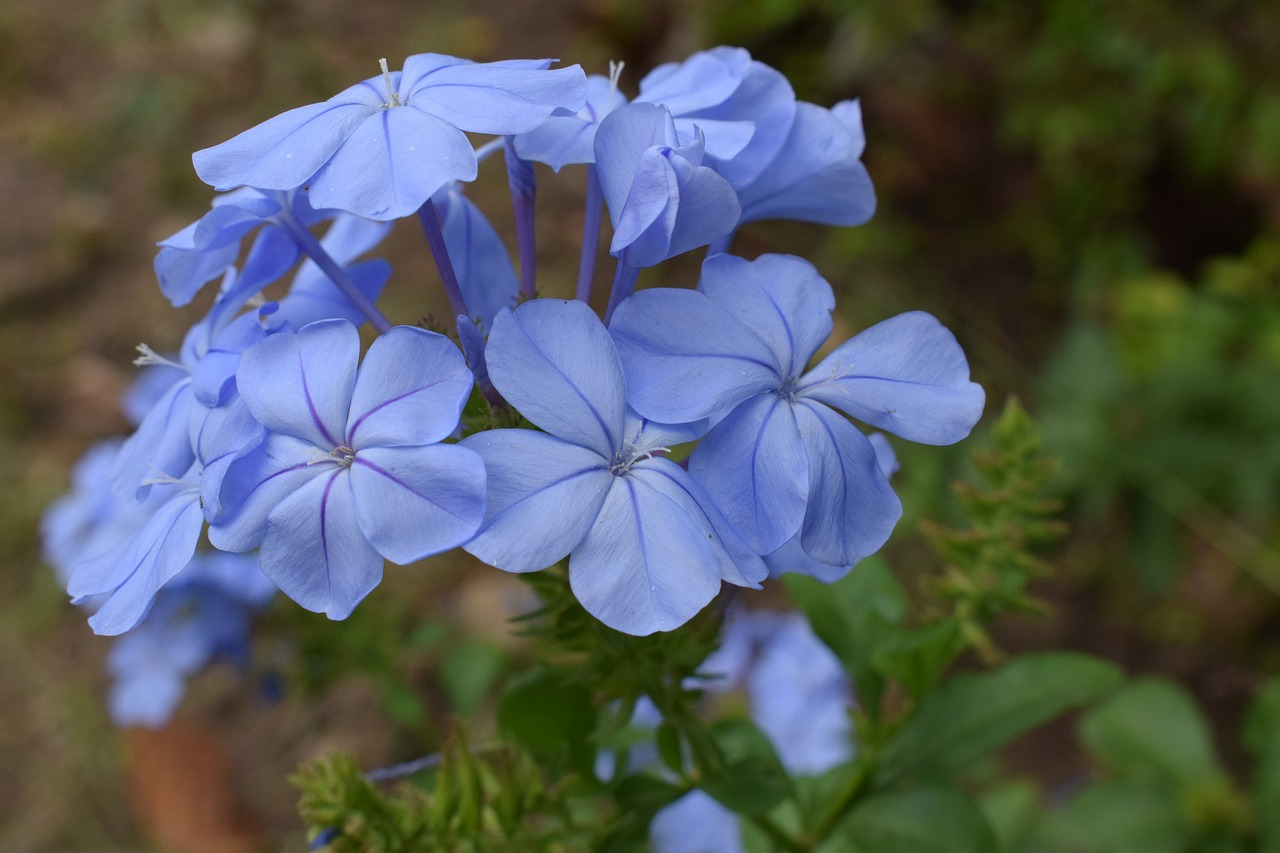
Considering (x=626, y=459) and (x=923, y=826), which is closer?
(x=626, y=459)

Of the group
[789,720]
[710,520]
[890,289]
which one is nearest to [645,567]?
[710,520]

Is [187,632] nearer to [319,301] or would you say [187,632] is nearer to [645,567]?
[319,301]

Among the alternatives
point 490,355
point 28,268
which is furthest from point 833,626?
point 28,268

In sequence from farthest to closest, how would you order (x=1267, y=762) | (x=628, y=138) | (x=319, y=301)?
(x=1267, y=762) → (x=319, y=301) → (x=628, y=138)

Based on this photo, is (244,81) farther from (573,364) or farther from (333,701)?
(573,364)

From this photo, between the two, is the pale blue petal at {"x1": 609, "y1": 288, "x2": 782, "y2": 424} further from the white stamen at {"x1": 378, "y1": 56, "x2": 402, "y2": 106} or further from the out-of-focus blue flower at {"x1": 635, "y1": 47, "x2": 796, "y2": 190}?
the white stamen at {"x1": 378, "y1": 56, "x2": 402, "y2": 106}

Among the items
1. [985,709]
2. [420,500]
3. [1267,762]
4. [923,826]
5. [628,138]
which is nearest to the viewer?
[420,500]

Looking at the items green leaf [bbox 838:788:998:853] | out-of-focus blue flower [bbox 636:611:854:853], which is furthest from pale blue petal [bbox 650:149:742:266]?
out-of-focus blue flower [bbox 636:611:854:853]
